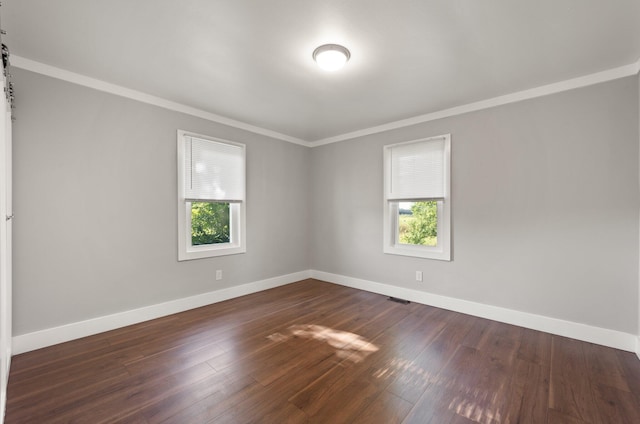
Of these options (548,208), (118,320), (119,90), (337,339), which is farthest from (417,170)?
(118,320)

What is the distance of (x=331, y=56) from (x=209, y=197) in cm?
246

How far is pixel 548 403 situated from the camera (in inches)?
74.4

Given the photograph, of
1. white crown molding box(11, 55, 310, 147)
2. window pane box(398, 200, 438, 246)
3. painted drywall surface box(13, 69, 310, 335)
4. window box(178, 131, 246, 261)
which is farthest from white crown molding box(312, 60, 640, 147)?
painted drywall surface box(13, 69, 310, 335)

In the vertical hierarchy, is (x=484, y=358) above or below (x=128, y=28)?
below

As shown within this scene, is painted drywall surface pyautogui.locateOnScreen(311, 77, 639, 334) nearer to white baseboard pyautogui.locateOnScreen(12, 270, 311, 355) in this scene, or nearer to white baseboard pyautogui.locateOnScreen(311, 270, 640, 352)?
white baseboard pyautogui.locateOnScreen(311, 270, 640, 352)

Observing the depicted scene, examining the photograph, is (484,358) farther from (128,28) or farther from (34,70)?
(34,70)

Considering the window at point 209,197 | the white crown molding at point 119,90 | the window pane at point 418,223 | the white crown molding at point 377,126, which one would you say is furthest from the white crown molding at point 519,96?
the window at point 209,197

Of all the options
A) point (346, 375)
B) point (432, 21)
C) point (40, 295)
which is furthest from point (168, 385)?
point (432, 21)

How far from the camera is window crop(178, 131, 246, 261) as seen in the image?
3600 millimetres

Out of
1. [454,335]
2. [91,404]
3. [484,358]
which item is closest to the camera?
[91,404]

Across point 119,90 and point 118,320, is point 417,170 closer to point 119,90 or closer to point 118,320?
point 119,90

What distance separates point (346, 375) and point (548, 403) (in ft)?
4.43

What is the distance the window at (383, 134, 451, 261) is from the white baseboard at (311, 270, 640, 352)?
1.81 ft

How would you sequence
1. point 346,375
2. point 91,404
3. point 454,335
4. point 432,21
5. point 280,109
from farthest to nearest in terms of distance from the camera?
point 280,109, point 454,335, point 346,375, point 432,21, point 91,404
